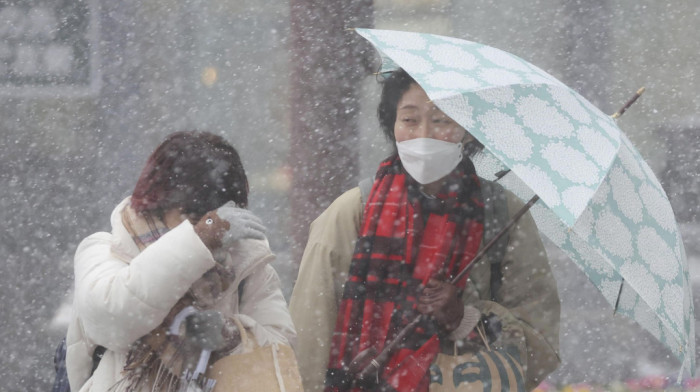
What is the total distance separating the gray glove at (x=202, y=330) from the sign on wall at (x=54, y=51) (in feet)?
14.2

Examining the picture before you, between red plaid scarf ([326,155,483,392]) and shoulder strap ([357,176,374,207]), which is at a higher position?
shoulder strap ([357,176,374,207])

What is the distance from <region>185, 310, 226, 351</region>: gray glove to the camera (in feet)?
9.02

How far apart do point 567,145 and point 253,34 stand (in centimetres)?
427

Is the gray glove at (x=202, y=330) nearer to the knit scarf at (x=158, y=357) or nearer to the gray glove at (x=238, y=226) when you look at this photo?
the knit scarf at (x=158, y=357)

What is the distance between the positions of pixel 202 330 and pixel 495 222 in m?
1.19

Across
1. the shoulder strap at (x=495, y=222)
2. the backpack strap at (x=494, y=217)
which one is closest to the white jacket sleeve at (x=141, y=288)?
the backpack strap at (x=494, y=217)

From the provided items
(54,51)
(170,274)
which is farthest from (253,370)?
(54,51)

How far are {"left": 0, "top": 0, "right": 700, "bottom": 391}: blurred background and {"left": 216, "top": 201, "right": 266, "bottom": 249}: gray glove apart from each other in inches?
143

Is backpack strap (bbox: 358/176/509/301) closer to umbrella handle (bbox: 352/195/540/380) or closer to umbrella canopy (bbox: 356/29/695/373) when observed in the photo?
umbrella handle (bbox: 352/195/540/380)

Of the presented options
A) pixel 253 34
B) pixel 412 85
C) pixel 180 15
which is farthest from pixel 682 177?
pixel 412 85

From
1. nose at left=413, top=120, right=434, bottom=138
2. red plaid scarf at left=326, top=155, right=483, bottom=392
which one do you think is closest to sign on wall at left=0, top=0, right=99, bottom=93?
red plaid scarf at left=326, top=155, right=483, bottom=392

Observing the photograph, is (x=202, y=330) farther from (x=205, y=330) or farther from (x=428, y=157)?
(x=428, y=157)

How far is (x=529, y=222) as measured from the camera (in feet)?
11.5

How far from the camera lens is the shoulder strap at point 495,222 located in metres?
3.44
